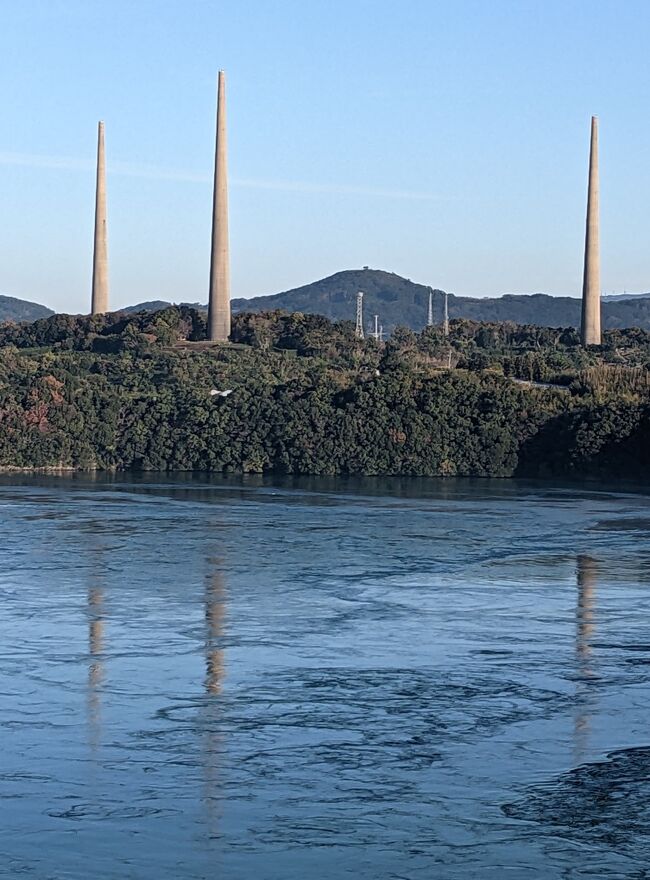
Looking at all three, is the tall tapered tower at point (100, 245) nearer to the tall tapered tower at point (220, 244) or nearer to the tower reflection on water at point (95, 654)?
the tall tapered tower at point (220, 244)

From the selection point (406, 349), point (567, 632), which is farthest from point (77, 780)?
point (406, 349)

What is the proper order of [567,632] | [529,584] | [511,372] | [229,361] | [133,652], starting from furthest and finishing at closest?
[229,361] → [511,372] → [529,584] → [567,632] → [133,652]

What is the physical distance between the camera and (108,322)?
86.6 m

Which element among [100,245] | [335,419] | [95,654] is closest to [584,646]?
[95,654]

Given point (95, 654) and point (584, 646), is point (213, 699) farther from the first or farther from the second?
point (584, 646)

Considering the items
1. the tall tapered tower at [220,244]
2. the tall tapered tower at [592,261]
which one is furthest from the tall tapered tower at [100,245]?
the tall tapered tower at [592,261]

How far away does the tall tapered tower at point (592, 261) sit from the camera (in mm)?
82938

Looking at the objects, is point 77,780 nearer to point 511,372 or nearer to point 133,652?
point 133,652

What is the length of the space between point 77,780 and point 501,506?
29356mm

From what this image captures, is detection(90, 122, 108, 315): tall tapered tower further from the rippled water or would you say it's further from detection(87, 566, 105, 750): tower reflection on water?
detection(87, 566, 105, 750): tower reflection on water

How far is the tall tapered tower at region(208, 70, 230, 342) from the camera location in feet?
259

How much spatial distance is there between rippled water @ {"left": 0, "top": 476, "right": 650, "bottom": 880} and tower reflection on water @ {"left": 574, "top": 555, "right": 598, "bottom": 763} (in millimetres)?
57

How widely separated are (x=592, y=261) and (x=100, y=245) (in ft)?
95.0

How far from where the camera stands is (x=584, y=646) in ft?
65.7
